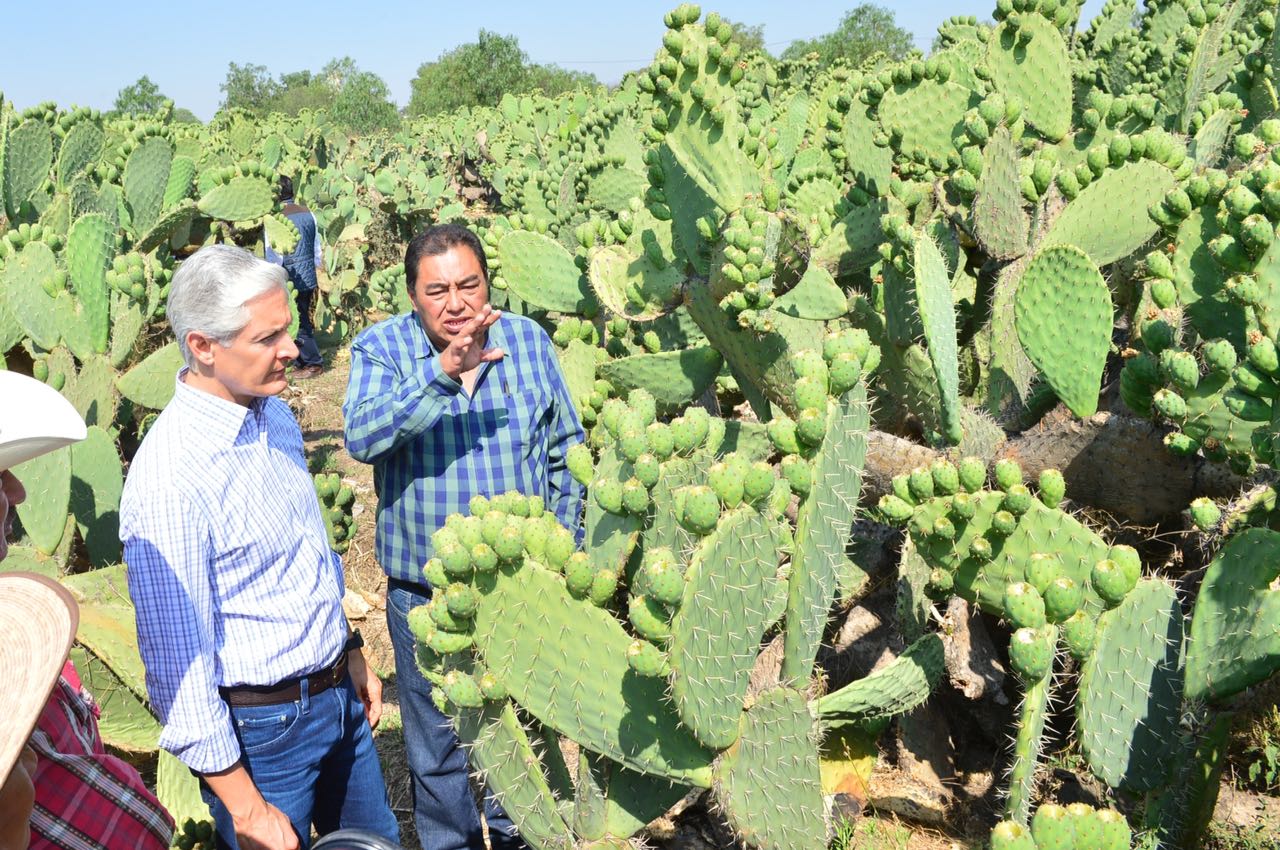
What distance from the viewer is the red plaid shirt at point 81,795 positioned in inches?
60.4

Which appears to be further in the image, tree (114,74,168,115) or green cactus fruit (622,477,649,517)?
tree (114,74,168,115)

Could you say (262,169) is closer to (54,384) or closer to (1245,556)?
(54,384)

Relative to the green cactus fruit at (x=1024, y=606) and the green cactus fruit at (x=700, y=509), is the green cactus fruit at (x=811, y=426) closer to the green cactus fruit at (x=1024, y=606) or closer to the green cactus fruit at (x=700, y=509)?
the green cactus fruit at (x=700, y=509)

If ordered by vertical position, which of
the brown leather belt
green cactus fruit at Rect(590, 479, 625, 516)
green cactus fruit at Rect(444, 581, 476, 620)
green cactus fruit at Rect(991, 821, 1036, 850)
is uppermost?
green cactus fruit at Rect(590, 479, 625, 516)

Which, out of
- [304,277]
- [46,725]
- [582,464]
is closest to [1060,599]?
[582,464]

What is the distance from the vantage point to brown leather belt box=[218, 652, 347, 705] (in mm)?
1960

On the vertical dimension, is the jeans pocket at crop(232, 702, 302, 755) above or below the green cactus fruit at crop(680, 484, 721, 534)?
below

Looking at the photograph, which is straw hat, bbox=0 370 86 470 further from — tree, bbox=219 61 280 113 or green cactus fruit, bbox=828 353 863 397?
tree, bbox=219 61 280 113

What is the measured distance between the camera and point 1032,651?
1.68 metres

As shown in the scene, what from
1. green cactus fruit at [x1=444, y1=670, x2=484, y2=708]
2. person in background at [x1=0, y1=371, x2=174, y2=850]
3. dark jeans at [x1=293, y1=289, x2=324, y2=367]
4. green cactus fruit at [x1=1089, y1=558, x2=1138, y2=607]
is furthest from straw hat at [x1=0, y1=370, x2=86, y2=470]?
dark jeans at [x1=293, y1=289, x2=324, y2=367]

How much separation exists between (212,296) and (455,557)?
679 millimetres

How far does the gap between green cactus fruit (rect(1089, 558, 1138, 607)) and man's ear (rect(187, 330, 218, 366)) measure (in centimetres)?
166

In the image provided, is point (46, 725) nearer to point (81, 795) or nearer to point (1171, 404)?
point (81, 795)

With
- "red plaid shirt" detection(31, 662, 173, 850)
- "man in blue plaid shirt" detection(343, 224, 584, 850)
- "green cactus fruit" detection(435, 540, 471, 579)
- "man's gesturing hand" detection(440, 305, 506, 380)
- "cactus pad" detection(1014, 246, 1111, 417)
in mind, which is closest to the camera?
"red plaid shirt" detection(31, 662, 173, 850)
